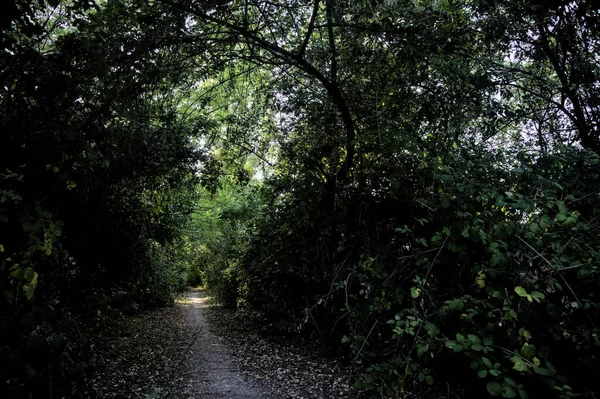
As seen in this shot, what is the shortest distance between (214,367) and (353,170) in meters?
3.74

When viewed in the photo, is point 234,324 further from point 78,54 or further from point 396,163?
point 78,54

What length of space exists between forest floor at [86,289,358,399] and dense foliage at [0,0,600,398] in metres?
0.53

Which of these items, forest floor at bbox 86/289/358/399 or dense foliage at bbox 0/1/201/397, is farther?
forest floor at bbox 86/289/358/399

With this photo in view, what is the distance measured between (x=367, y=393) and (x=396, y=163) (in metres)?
2.73

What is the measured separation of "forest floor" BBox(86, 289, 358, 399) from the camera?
15.1 ft

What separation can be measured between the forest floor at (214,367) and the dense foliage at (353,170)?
53cm

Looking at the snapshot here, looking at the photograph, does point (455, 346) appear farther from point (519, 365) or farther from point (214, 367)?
point (214, 367)

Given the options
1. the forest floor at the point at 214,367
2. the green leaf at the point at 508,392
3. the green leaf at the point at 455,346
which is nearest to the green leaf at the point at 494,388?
the green leaf at the point at 508,392

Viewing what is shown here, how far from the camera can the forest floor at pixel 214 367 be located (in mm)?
4610

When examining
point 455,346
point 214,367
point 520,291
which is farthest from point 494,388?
point 214,367

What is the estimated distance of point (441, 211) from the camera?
153 inches

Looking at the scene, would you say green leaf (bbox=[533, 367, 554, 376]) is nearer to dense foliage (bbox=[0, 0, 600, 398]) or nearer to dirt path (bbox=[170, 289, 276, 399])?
dense foliage (bbox=[0, 0, 600, 398])

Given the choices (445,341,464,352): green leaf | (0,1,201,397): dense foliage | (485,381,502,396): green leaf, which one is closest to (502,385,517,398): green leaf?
(485,381,502,396): green leaf

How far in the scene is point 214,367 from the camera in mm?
5750
